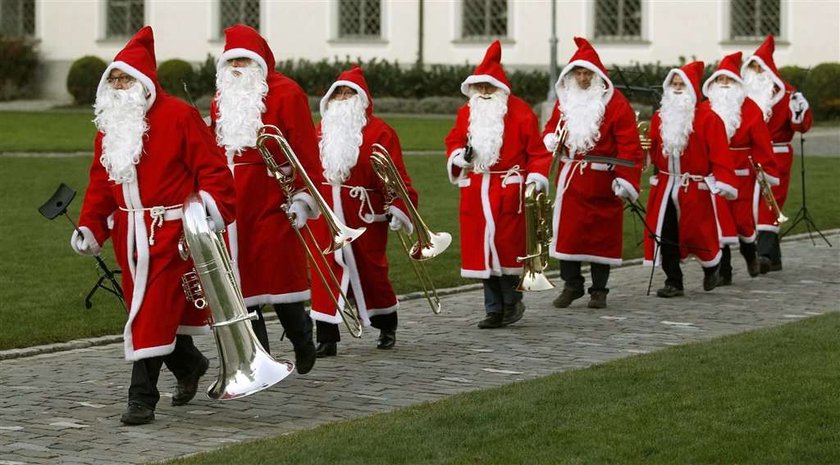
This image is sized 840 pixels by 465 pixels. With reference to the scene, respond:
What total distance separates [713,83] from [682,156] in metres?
1.59

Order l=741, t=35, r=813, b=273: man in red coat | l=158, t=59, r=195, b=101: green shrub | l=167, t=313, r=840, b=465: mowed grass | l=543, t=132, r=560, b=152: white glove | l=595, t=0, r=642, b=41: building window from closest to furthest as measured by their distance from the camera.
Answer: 1. l=167, t=313, r=840, b=465: mowed grass
2. l=543, t=132, r=560, b=152: white glove
3. l=741, t=35, r=813, b=273: man in red coat
4. l=595, t=0, r=642, b=41: building window
5. l=158, t=59, r=195, b=101: green shrub

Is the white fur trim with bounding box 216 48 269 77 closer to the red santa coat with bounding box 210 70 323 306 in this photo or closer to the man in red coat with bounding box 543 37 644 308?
the red santa coat with bounding box 210 70 323 306

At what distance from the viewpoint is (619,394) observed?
28.2 ft

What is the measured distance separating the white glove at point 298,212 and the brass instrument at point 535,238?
8.79 feet

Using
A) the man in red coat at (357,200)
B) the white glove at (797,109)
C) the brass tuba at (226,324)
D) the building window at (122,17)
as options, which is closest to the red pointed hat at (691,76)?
the white glove at (797,109)

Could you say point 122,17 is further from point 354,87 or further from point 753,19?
point 354,87

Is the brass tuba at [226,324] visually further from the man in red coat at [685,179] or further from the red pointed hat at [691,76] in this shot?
the red pointed hat at [691,76]

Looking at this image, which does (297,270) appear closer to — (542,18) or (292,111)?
(292,111)

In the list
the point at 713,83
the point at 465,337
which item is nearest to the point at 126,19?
the point at 713,83

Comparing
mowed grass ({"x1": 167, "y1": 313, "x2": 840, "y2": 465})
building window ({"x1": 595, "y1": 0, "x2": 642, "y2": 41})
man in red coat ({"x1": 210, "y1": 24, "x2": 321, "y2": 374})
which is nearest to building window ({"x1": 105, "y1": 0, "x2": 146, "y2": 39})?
building window ({"x1": 595, "y1": 0, "x2": 642, "y2": 41})

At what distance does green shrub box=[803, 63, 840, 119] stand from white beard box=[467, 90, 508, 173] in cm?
2573

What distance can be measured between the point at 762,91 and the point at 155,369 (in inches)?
333

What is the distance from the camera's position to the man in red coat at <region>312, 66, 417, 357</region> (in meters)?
10.7

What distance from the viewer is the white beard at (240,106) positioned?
951cm
